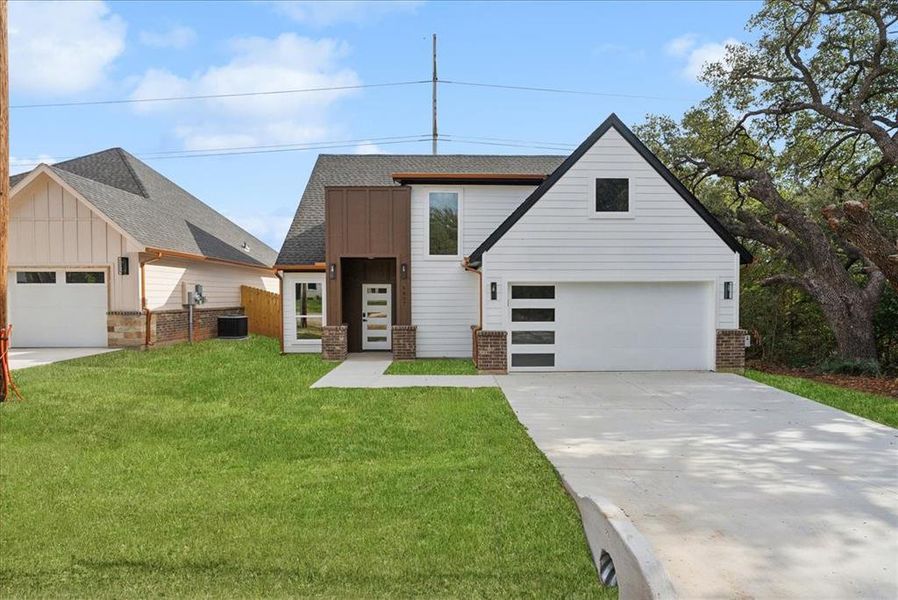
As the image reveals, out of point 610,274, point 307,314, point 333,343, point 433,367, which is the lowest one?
point 433,367

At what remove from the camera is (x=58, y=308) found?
16.5 meters

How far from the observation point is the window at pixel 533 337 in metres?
12.1

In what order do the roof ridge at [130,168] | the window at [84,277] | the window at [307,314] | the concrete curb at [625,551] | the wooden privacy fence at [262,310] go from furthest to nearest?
1. the wooden privacy fence at [262,310]
2. the roof ridge at [130,168]
3. the window at [84,277]
4. the window at [307,314]
5. the concrete curb at [625,551]

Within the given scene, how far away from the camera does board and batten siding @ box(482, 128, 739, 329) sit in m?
11.8

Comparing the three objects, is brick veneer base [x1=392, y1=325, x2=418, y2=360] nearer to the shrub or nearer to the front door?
the front door

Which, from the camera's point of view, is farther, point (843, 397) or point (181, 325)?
point (181, 325)

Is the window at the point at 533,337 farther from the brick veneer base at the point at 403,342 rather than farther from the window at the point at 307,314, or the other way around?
the window at the point at 307,314

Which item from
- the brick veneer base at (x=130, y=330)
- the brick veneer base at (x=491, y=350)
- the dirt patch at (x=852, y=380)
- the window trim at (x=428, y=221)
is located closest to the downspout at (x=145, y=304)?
the brick veneer base at (x=130, y=330)

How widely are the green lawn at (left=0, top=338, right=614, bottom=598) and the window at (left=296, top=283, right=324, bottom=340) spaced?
7.32 meters

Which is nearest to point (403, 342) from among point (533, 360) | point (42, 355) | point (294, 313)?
point (533, 360)

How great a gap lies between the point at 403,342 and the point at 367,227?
124 inches

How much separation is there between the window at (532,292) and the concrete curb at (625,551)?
801 cm

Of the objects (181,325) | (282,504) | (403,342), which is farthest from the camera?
(181,325)

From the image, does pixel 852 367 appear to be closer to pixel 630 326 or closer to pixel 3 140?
pixel 630 326
